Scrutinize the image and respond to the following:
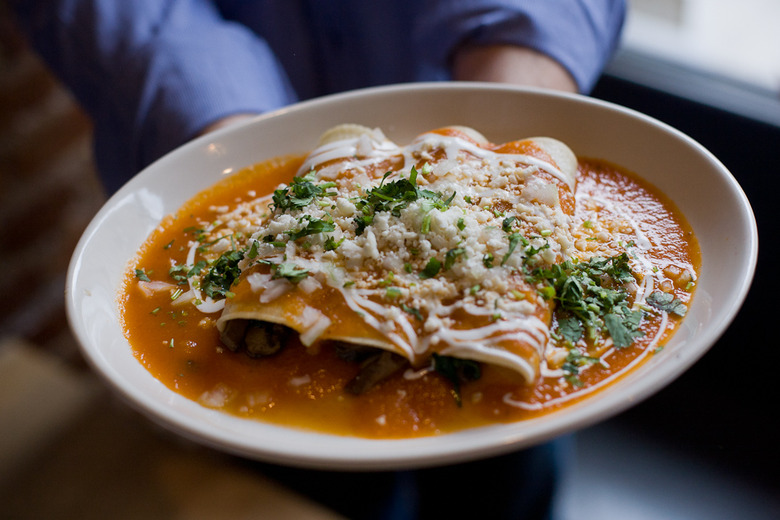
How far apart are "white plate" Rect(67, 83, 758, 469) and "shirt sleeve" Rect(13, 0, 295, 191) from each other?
1.35 ft

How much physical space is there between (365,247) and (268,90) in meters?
1.18

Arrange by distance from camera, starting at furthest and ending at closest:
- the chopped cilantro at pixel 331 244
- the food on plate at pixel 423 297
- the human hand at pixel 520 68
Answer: the human hand at pixel 520 68
the chopped cilantro at pixel 331 244
the food on plate at pixel 423 297

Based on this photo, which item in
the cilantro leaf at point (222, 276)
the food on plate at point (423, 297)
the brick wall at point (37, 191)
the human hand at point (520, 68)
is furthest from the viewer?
the brick wall at point (37, 191)

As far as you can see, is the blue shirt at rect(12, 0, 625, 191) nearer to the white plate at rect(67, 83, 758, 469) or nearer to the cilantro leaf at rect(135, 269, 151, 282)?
the white plate at rect(67, 83, 758, 469)

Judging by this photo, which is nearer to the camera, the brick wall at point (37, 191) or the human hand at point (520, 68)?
the human hand at point (520, 68)

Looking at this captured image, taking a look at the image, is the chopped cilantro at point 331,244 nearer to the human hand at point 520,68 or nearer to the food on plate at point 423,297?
the food on plate at point 423,297

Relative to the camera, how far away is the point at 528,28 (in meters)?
2.01

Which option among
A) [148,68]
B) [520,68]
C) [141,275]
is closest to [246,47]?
[148,68]

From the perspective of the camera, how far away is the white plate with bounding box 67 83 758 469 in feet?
3.30

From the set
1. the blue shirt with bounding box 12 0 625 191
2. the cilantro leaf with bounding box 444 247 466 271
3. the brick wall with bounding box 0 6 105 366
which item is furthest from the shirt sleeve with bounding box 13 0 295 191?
the cilantro leaf with bounding box 444 247 466 271

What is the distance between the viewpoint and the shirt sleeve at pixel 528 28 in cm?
202

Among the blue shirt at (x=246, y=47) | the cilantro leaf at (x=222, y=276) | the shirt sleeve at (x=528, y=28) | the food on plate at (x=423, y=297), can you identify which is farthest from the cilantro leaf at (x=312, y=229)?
the shirt sleeve at (x=528, y=28)

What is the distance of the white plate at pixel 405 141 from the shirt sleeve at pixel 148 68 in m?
0.41

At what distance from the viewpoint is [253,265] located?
4.41 feet
